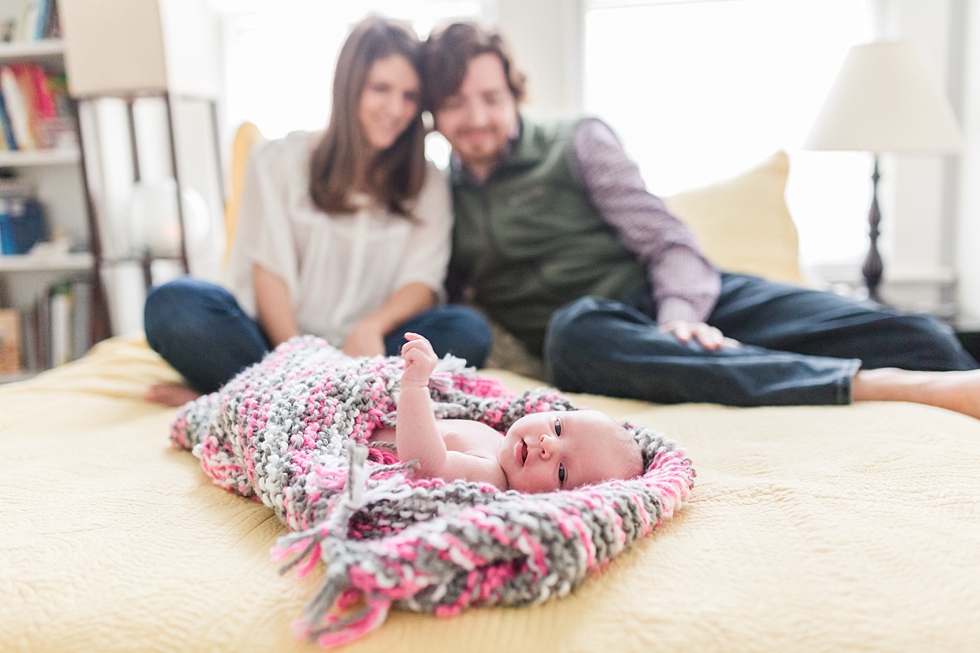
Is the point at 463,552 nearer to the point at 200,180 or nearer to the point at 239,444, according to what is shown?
the point at 239,444

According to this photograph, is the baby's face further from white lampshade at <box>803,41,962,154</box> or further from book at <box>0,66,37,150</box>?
book at <box>0,66,37,150</box>

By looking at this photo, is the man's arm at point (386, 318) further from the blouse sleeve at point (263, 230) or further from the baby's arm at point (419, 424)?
the baby's arm at point (419, 424)

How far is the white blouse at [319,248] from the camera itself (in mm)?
1626

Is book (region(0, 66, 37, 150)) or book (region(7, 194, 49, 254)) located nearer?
book (region(0, 66, 37, 150))

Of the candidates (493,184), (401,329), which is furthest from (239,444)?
(493,184)

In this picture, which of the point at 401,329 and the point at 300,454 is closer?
the point at 300,454

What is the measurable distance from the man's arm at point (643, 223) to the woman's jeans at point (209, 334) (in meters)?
0.42

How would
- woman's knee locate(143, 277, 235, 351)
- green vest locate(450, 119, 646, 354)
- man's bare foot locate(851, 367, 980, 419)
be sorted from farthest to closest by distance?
green vest locate(450, 119, 646, 354) → woman's knee locate(143, 277, 235, 351) → man's bare foot locate(851, 367, 980, 419)

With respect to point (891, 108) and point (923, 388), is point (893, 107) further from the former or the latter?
point (923, 388)

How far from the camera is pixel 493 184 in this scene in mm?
1729

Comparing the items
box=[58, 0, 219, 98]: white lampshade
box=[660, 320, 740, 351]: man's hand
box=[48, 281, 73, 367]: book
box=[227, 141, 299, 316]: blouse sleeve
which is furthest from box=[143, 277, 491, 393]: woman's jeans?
box=[48, 281, 73, 367]: book

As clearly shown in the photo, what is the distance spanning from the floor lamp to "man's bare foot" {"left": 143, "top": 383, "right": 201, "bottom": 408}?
1611mm

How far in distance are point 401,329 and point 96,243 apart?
1.23m

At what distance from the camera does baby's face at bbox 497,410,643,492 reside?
0.81 meters
